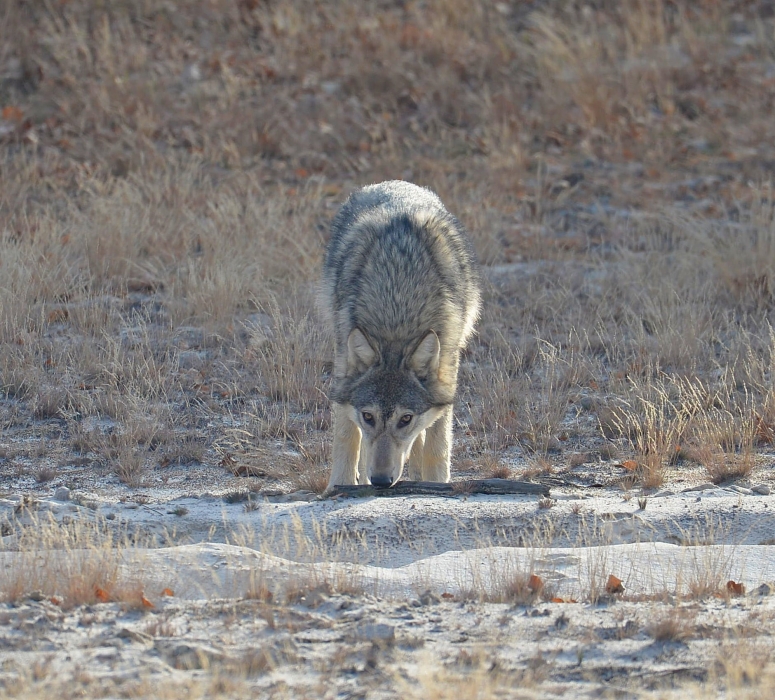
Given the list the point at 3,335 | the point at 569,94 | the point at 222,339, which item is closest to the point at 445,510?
the point at 222,339

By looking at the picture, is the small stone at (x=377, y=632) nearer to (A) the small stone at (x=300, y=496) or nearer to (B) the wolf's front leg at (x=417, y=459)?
(A) the small stone at (x=300, y=496)

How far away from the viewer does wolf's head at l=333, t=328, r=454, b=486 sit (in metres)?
6.02

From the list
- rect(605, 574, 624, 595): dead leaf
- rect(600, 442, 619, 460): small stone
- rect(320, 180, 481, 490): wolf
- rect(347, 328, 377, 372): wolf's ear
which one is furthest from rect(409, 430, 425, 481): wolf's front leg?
rect(605, 574, 624, 595): dead leaf

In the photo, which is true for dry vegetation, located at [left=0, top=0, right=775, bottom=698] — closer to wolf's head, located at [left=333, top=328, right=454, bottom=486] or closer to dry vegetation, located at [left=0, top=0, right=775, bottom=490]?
dry vegetation, located at [left=0, top=0, right=775, bottom=490]

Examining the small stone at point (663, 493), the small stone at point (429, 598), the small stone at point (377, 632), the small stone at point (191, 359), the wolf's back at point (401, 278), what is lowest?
the small stone at point (377, 632)

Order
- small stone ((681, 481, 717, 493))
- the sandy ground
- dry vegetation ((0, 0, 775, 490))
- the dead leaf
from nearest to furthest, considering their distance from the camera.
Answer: the sandy ground
the dead leaf
small stone ((681, 481, 717, 493))
dry vegetation ((0, 0, 775, 490))

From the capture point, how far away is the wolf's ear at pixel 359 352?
6.21 metres

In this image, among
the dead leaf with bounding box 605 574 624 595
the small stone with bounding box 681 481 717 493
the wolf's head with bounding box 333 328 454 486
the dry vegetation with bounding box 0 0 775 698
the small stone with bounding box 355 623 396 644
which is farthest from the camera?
the dry vegetation with bounding box 0 0 775 698

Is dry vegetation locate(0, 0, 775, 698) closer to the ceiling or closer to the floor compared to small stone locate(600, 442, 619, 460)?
closer to the ceiling

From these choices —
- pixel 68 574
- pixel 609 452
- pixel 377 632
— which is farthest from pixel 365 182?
pixel 377 632

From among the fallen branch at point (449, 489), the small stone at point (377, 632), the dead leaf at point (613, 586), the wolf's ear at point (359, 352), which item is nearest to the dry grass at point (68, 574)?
the small stone at point (377, 632)

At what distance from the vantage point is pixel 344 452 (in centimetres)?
681

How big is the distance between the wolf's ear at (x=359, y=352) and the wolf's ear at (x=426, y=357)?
0.79ft

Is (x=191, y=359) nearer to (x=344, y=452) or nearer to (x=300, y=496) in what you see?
(x=344, y=452)
